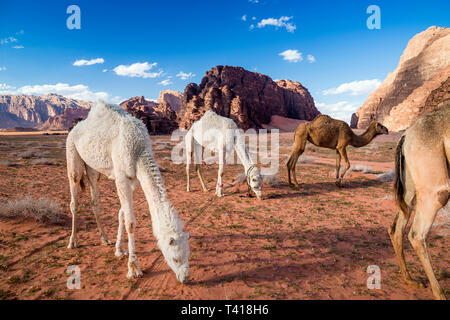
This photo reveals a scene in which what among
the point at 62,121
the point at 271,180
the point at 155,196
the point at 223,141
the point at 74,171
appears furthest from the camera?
the point at 62,121

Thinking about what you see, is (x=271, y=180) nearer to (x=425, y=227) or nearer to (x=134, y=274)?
(x=425, y=227)

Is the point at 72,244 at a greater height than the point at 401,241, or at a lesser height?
lesser

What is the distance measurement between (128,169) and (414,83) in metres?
75.6

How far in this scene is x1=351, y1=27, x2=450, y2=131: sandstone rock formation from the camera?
4538 centimetres

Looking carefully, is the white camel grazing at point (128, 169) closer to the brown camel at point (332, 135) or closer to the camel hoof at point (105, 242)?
the camel hoof at point (105, 242)

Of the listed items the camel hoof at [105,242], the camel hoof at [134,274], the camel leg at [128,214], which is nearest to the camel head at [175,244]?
the camel leg at [128,214]

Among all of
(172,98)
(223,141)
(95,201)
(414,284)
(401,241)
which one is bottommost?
(414,284)

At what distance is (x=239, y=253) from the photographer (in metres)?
5.16

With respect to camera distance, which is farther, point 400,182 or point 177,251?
point 400,182

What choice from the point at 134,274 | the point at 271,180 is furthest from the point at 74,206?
the point at 271,180

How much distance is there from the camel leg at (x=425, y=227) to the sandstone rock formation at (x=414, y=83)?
156 feet

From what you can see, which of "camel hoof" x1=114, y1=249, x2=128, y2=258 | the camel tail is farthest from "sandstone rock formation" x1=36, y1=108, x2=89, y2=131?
the camel tail

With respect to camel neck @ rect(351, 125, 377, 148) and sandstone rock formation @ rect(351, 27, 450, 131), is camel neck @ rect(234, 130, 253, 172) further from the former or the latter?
sandstone rock formation @ rect(351, 27, 450, 131)
